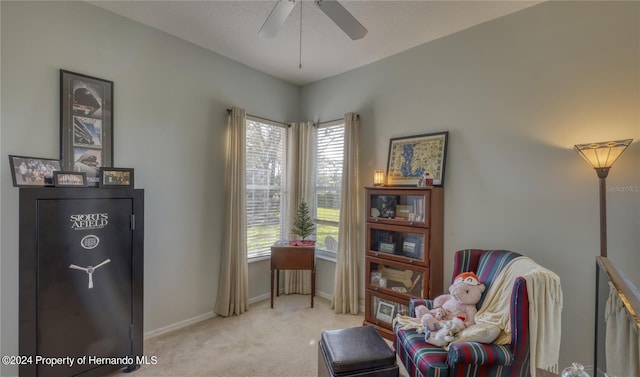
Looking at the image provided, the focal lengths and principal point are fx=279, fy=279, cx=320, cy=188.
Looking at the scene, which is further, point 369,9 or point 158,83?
point 158,83

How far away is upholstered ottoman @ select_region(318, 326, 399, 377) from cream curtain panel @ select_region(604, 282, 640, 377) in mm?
1018

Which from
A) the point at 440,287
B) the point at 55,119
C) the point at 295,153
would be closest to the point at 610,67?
the point at 440,287

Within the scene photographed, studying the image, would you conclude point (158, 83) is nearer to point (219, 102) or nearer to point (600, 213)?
point (219, 102)

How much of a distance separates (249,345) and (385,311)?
4.43 ft

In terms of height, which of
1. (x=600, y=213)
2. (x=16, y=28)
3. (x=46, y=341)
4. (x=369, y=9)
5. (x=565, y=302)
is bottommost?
(x=46, y=341)

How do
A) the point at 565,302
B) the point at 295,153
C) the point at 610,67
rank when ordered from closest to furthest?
the point at 610,67 < the point at 565,302 < the point at 295,153

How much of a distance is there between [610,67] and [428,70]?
4.42 feet

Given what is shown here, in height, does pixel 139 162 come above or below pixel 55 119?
below

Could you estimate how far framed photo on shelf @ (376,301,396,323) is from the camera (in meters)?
2.76

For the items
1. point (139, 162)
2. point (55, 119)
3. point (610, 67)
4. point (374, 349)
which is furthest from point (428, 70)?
point (55, 119)

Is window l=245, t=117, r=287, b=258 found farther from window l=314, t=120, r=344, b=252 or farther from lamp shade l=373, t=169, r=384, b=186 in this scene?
lamp shade l=373, t=169, r=384, b=186

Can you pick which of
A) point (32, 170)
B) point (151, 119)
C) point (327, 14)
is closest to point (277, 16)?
point (327, 14)

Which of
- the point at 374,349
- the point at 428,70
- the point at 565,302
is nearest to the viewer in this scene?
the point at 374,349

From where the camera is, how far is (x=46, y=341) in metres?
1.86
